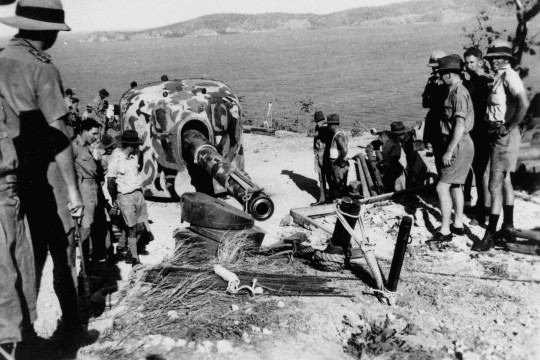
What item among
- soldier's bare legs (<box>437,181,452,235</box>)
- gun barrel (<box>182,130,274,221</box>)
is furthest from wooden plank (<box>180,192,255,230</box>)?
A: soldier's bare legs (<box>437,181,452,235</box>)

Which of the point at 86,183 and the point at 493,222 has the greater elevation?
the point at 86,183

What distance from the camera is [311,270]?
20.7 feet

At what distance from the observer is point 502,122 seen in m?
6.30

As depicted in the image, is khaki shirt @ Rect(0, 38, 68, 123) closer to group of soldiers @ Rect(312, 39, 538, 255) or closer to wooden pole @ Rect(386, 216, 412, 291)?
wooden pole @ Rect(386, 216, 412, 291)

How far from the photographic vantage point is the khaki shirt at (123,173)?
22.0 ft

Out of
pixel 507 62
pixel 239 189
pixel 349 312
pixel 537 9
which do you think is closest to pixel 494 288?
pixel 349 312

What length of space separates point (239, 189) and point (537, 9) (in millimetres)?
8049

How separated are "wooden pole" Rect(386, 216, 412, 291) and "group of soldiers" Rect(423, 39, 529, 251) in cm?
169

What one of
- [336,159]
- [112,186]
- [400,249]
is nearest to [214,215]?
[112,186]

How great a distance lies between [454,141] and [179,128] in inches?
184

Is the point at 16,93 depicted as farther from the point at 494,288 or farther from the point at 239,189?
the point at 494,288

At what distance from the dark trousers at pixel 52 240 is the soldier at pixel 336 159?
5354mm

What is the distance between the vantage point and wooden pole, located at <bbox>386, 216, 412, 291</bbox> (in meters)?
5.30

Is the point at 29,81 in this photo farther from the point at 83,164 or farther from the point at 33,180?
the point at 83,164
